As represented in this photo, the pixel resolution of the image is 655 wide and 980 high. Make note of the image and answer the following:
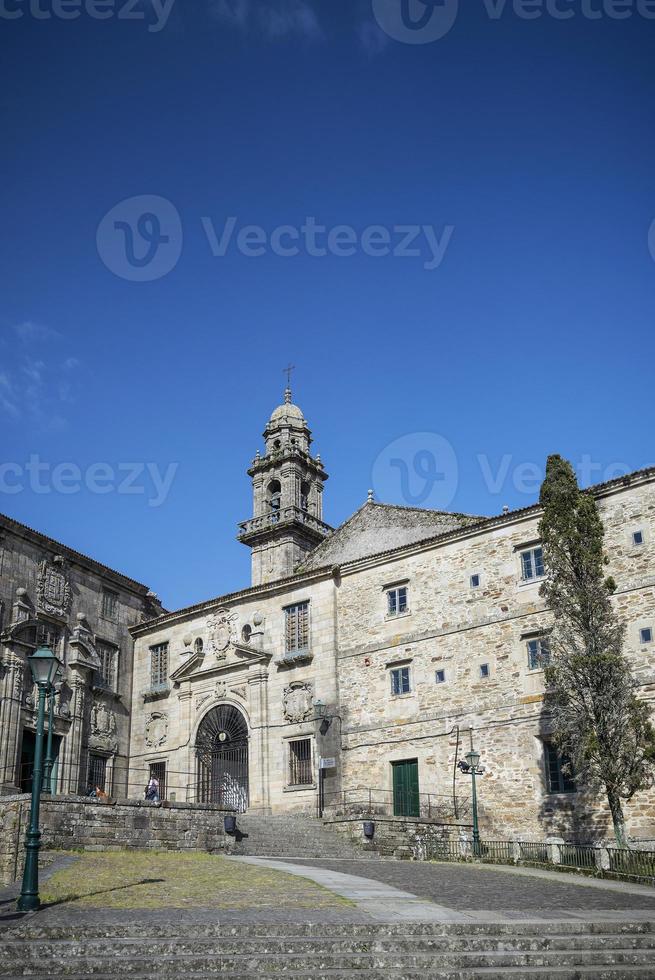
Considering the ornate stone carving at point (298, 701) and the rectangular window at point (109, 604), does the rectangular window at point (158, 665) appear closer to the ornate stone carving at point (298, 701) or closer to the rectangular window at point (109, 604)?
the rectangular window at point (109, 604)

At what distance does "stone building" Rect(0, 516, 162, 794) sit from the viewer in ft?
94.3

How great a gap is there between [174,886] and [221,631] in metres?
18.5

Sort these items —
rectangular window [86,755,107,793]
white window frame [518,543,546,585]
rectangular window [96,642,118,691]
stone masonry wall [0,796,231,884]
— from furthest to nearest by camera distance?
1. rectangular window [96,642,118,691]
2. rectangular window [86,755,107,793]
3. white window frame [518,543,546,585]
4. stone masonry wall [0,796,231,884]

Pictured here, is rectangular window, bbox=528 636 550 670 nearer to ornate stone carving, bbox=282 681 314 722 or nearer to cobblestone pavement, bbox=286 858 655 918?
cobblestone pavement, bbox=286 858 655 918

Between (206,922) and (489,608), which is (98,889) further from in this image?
(489,608)

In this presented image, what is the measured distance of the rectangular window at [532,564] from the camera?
25.7 metres

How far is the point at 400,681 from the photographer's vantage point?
27.6 metres

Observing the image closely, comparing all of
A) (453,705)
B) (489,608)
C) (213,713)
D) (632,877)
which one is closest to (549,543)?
(489,608)

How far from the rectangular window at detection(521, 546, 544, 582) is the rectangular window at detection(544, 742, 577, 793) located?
14.9 ft

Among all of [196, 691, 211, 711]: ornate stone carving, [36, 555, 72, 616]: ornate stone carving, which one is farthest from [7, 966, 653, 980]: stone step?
[196, 691, 211, 711]: ornate stone carving

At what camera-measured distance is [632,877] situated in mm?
17594

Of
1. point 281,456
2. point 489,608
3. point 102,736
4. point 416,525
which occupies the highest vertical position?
point 281,456

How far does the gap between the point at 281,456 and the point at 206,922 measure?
28.5m

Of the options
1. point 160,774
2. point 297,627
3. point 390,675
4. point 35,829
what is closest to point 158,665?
point 160,774
